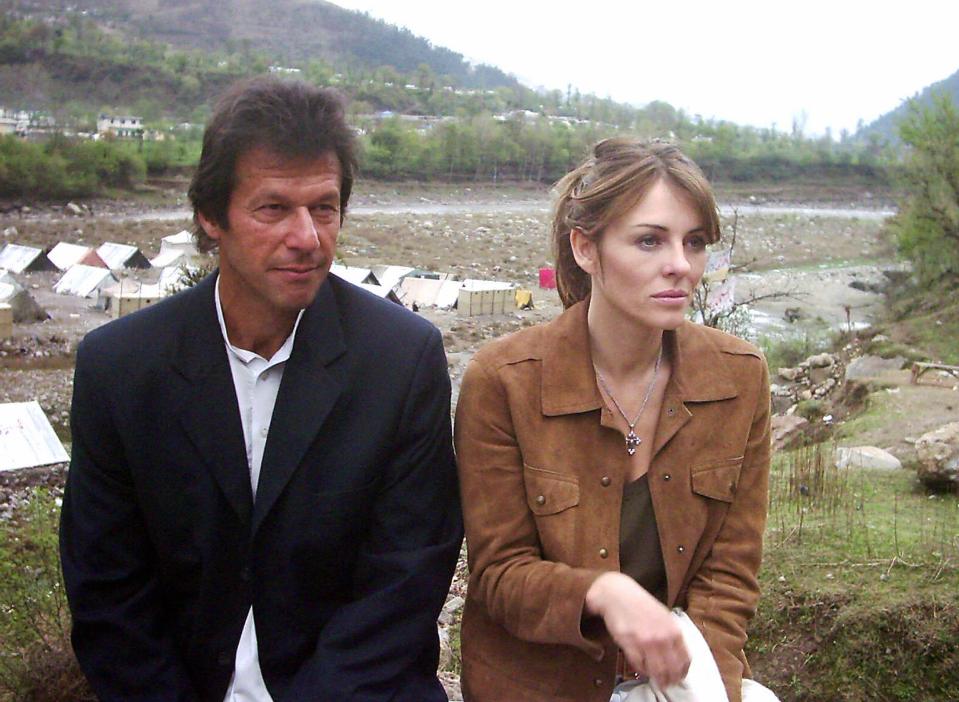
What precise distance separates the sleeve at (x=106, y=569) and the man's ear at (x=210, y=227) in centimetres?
32

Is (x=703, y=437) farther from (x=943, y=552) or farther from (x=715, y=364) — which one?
(x=943, y=552)

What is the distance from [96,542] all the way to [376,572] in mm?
523

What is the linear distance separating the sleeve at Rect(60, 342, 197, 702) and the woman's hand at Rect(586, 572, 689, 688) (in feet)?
2.74

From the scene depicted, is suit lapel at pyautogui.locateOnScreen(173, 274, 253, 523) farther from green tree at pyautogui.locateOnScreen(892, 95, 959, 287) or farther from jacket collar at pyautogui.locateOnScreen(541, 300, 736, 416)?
green tree at pyautogui.locateOnScreen(892, 95, 959, 287)

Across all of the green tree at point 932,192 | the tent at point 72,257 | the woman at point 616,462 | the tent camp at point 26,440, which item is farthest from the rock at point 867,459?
the tent at point 72,257

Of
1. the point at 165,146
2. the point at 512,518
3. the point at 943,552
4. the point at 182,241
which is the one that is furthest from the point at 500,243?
the point at 512,518

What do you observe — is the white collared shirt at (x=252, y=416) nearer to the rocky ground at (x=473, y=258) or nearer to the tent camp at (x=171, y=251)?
the rocky ground at (x=473, y=258)

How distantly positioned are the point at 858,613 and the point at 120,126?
1366 inches

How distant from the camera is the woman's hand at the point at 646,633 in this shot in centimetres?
166

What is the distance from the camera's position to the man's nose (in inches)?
73.1

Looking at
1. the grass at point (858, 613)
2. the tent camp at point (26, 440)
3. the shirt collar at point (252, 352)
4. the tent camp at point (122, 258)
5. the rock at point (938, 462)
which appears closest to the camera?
the shirt collar at point (252, 352)

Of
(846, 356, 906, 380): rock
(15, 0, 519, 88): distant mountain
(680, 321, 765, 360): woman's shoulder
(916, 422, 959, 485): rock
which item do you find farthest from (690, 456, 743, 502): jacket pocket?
(15, 0, 519, 88): distant mountain

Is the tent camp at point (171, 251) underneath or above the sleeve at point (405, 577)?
underneath

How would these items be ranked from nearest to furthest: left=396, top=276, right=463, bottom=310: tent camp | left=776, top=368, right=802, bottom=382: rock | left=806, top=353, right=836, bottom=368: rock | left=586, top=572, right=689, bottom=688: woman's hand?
left=586, top=572, right=689, bottom=688: woman's hand
left=776, top=368, right=802, bottom=382: rock
left=806, top=353, right=836, bottom=368: rock
left=396, top=276, right=463, bottom=310: tent camp
